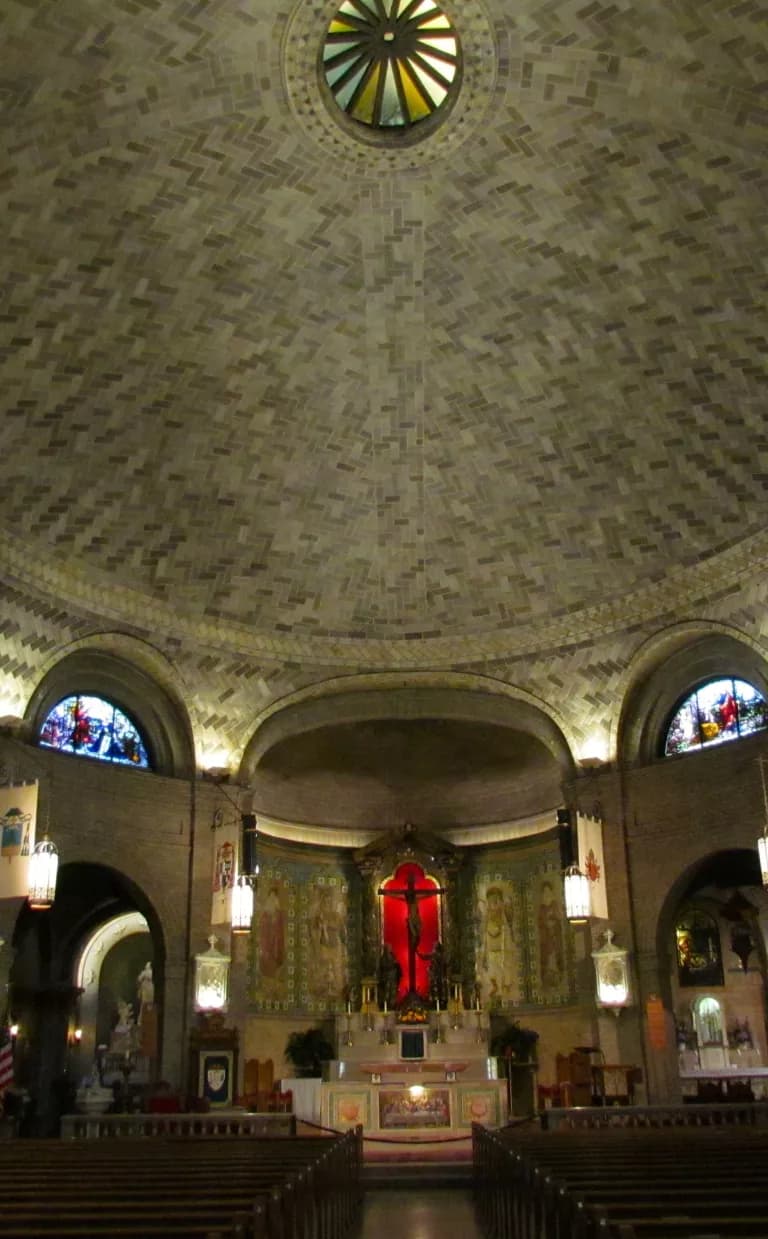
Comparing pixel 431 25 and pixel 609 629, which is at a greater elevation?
pixel 431 25

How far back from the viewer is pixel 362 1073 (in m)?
22.3

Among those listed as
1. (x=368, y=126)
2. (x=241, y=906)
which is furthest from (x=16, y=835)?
(x=368, y=126)

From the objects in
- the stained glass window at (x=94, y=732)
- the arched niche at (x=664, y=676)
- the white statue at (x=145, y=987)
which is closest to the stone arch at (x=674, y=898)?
the arched niche at (x=664, y=676)

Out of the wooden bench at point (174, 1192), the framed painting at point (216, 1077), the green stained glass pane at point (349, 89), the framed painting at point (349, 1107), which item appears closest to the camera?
the wooden bench at point (174, 1192)

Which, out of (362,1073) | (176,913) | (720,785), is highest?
(720,785)

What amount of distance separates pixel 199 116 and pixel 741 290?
26.6 ft

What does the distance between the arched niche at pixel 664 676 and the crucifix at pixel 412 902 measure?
6.39m

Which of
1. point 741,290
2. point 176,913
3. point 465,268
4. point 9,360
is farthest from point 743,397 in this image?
point 176,913

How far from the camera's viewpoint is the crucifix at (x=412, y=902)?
25.8 m

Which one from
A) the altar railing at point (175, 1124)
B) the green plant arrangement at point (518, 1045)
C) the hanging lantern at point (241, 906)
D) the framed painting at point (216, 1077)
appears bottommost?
the altar railing at point (175, 1124)

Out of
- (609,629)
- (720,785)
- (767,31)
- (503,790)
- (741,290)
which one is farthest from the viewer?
(503,790)

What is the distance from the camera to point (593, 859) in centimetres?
2125

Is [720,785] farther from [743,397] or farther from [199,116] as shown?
[199,116]

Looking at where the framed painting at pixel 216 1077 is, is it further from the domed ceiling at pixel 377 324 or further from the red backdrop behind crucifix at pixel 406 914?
the domed ceiling at pixel 377 324
